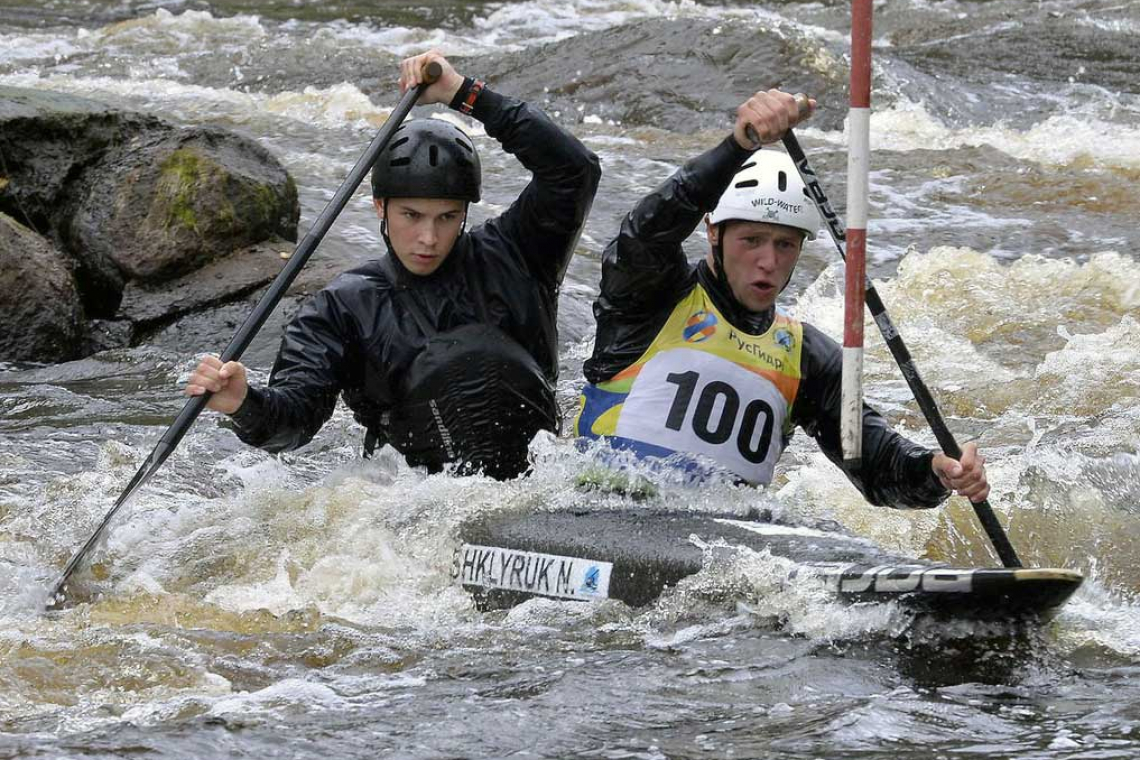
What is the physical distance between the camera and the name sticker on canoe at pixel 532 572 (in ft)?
15.7

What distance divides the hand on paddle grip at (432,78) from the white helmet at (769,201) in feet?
3.75

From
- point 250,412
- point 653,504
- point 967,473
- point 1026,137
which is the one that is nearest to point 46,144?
point 250,412

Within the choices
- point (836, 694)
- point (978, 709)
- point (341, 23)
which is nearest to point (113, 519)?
point (836, 694)

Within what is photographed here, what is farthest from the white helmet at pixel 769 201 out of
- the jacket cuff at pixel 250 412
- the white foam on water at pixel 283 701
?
the white foam on water at pixel 283 701

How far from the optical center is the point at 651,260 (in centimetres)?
501

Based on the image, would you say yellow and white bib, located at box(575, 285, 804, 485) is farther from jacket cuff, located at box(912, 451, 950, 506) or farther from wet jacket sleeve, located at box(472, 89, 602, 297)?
wet jacket sleeve, located at box(472, 89, 602, 297)

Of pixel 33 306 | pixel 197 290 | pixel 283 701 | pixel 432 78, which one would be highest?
pixel 432 78

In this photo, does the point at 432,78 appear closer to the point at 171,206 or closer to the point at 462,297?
the point at 462,297

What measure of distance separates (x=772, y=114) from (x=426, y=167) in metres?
1.37

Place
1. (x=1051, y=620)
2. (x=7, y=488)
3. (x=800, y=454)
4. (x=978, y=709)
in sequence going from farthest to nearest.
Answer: (x=800, y=454)
(x=7, y=488)
(x=1051, y=620)
(x=978, y=709)

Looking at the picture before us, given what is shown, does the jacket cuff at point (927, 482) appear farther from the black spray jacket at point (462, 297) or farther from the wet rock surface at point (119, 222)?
the wet rock surface at point (119, 222)

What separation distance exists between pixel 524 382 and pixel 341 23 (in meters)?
15.1

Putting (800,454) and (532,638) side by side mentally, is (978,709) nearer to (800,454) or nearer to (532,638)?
(532,638)

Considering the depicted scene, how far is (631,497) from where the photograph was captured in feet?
16.5
